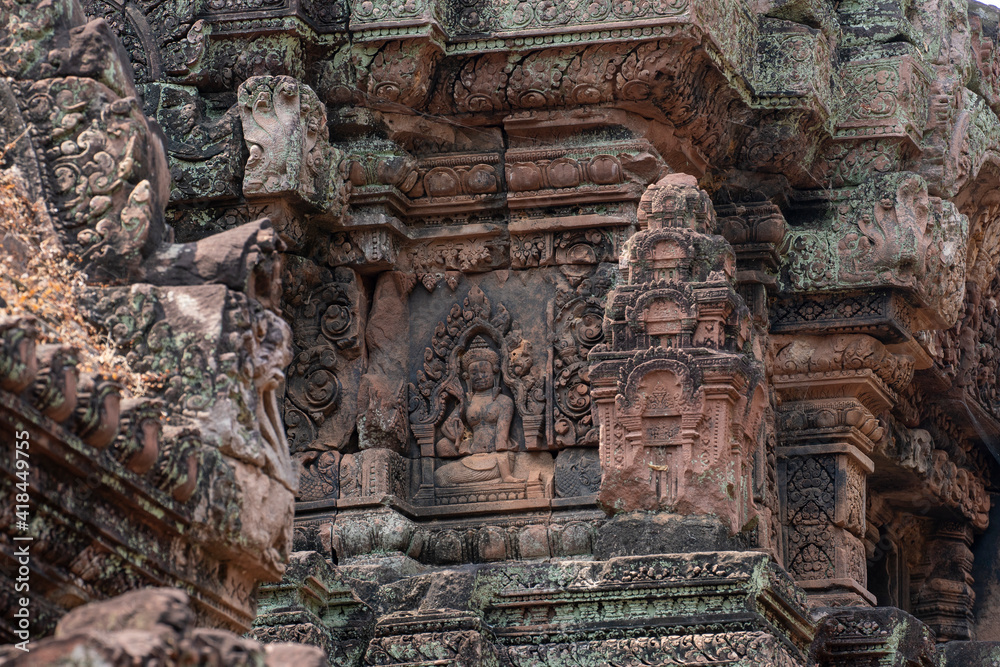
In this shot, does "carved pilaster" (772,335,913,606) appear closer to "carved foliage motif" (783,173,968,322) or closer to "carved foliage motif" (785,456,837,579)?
"carved foliage motif" (785,456,837,579)

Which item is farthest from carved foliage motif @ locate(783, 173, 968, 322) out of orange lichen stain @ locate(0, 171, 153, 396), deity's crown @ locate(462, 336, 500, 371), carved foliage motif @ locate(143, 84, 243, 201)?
orange lichen stain @ locate(0, 171, 153, 396)

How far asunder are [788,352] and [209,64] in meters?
4.13

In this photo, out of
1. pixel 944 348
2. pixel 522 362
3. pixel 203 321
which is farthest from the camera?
pixel 944 348

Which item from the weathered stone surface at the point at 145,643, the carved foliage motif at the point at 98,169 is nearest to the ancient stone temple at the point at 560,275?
the carved foliage motif at the point at 98,169

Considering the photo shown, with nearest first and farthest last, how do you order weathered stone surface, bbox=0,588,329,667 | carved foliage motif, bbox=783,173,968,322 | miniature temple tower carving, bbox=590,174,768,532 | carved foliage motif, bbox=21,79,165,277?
1. weathered stone surface, bbox=0,588,329,667
2. carved foliage motif, bbox=21,79,165,277
3. miniature temple tower carving, bbox=590,174,768,532
4. carved foliage motif, bbox=783,173,968,322

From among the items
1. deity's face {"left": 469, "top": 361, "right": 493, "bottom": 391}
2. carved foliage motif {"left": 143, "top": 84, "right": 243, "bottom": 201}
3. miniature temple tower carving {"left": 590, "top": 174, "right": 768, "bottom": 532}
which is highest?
carved foliage motif {"left": 143, "top": 84, "right": 243, "bottom": 201}

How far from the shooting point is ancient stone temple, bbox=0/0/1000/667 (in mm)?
9391

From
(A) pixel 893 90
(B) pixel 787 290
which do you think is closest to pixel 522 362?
(B) pixel 787 290

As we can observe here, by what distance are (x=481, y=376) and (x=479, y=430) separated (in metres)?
0.31

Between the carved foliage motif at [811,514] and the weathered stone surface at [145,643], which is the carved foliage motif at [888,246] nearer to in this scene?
the carved foliage motif at [811,514]

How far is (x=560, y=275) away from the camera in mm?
11305

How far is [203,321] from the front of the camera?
657cm

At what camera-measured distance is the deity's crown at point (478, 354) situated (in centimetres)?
1123

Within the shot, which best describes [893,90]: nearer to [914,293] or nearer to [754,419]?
[914,293]
